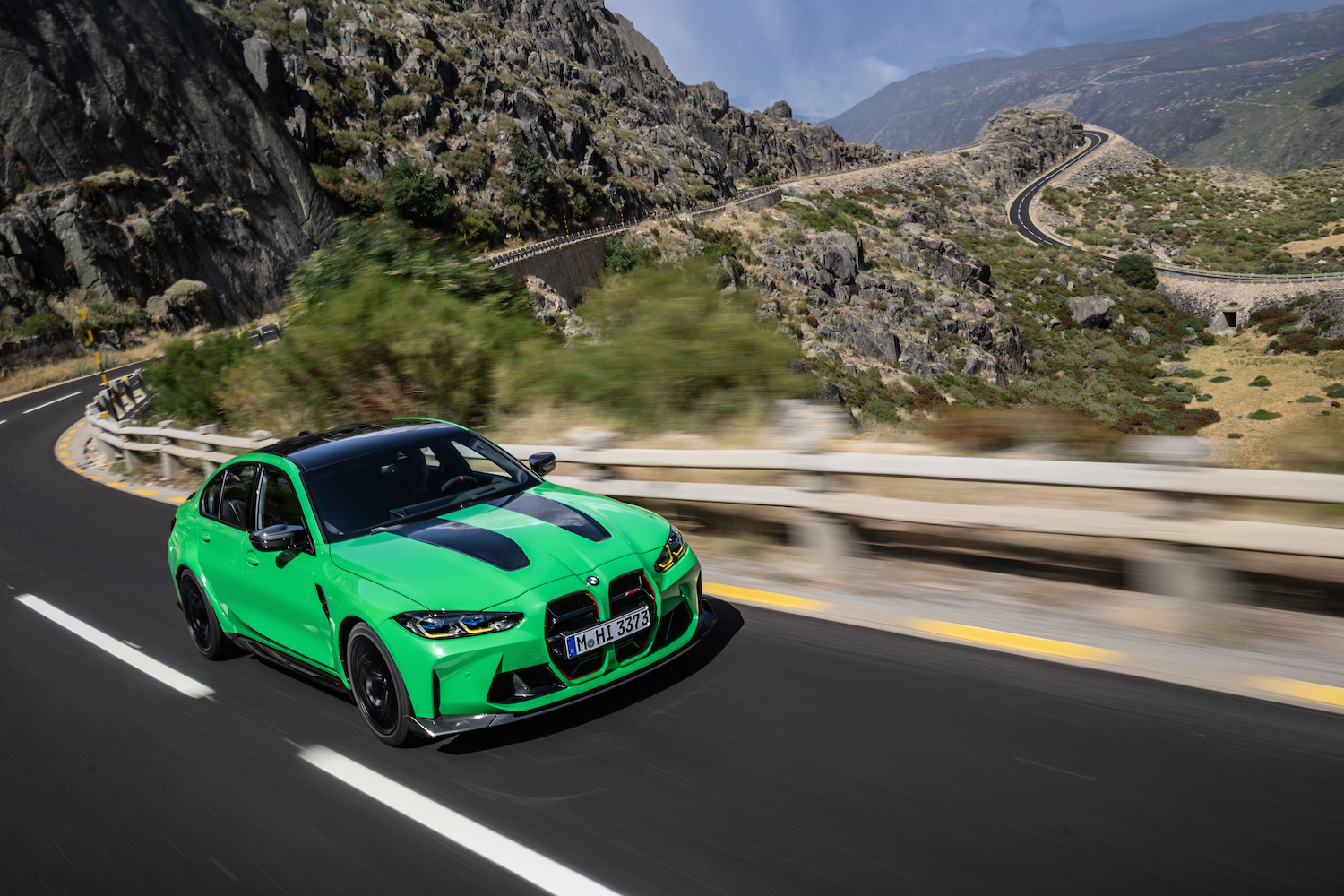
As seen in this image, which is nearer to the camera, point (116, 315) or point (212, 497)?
point (212, 497)

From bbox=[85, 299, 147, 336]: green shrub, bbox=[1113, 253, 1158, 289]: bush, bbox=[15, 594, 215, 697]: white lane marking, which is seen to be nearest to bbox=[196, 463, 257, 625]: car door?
bbox=[15, 594, 215, 697]: white lane marking

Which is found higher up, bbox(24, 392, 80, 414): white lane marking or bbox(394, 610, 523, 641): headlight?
bbox(24, 392, 80, 414): white lane marking

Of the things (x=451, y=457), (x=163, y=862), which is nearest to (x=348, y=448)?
(x=451, y=457)

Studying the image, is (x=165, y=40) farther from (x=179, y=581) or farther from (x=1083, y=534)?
(x=1083, y=534)

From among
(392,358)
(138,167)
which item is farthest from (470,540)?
(138,167)

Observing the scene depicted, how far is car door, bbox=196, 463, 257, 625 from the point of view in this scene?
516cm

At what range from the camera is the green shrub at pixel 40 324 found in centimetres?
3684

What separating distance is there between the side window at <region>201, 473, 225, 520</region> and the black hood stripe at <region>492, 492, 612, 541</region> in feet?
6.17

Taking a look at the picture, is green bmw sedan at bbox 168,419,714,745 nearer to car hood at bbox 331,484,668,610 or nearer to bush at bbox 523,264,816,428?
car hood at bbox 331,484,668,610

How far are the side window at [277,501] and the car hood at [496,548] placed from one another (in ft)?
1.70

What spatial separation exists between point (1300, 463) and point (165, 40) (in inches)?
2426

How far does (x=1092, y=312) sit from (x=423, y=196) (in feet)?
163

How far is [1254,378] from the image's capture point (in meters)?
52.1

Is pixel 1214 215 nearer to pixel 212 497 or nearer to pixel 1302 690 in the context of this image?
pixel 1302 690
